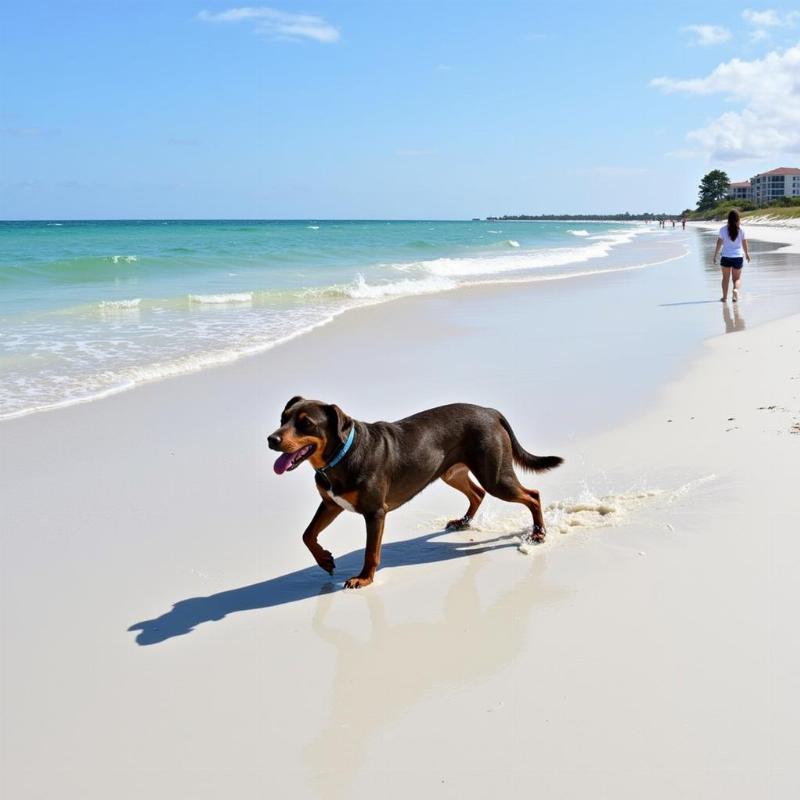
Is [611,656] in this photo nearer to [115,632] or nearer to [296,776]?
[296,776]

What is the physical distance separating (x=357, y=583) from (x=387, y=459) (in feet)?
2.19

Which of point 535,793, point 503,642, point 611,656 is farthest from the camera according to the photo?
point 503,642

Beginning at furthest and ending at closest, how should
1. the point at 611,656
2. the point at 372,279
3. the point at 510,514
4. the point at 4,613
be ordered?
the point at 372,279 → the point at 510,514 → the point at 4,613 → the point at 611,656

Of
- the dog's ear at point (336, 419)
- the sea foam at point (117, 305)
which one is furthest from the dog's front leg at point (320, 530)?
the sea foam at point (117, 305)

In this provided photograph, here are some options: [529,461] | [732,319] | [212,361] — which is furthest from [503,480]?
[732,319]

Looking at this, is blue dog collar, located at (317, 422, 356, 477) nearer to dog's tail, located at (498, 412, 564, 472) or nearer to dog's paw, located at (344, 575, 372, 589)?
dog's paw, located at (344, 575, 372, 589)

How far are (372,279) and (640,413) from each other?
1949 centimetres

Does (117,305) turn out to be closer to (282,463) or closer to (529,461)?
(529,461)

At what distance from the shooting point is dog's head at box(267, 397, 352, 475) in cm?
407


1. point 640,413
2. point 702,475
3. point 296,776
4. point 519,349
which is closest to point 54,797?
point 296,776

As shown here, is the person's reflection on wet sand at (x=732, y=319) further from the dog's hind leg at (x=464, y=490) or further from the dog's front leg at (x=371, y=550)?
the dog's front leg at (x=371, y=550)

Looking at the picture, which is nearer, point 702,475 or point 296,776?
point 296,776

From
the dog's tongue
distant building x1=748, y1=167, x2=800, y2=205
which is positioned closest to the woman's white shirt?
the dog's tongue

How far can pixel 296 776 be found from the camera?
286 centimetres
